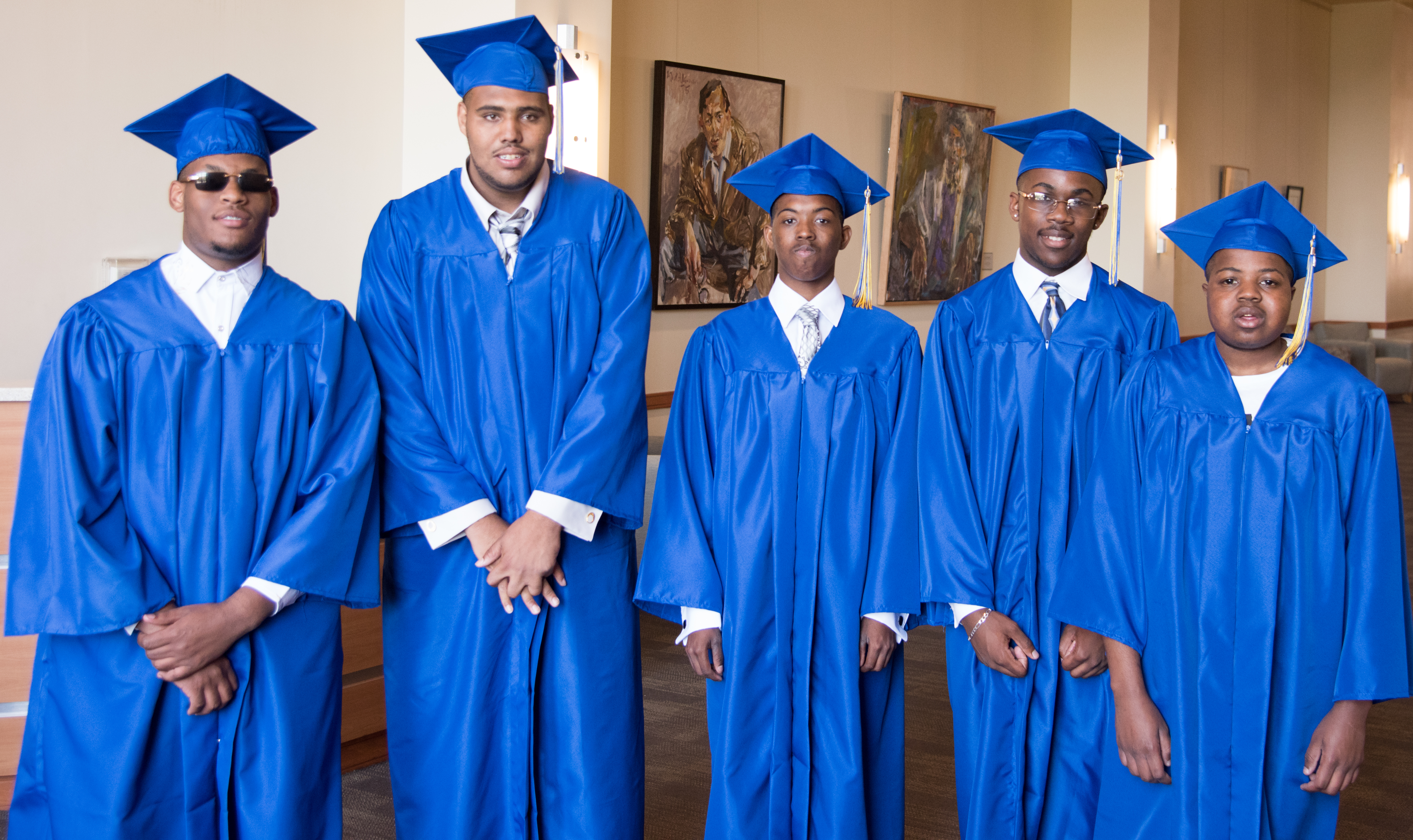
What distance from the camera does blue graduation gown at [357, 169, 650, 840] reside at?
2559mm

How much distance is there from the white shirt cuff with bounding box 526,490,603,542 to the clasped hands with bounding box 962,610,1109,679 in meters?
0.86

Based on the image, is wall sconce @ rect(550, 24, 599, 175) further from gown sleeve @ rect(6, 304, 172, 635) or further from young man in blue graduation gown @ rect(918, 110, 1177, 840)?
gown sleeve @ rect(6, 304, 172, 635)

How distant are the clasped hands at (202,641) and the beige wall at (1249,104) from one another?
430 inches

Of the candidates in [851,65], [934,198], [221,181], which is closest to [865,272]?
[221,181]

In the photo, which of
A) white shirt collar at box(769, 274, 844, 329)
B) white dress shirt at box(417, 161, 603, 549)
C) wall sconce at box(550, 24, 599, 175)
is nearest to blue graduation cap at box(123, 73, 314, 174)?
white dress shirt at box(417, 161, 603, 549)

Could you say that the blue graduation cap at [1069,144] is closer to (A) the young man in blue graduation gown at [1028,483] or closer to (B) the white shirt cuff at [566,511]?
(A) the young man in blue graduation gown at [1028,483]

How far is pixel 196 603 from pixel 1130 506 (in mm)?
1865

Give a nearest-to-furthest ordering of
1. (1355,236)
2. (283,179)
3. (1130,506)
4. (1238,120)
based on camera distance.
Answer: (1130,506), (283,179), (1238,120), (1355,236)

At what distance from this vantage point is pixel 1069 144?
266 centimetres

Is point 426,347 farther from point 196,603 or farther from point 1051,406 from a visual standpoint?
point 1051,406

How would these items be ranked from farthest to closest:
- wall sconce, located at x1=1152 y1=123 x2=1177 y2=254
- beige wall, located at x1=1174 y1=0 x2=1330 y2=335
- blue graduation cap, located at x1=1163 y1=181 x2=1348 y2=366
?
beige wall, located at x1=1174 y1=0 x2=1330 y2=335, wall sconce, located at x1=1152 y1=123 x2=1177 y2=254, blue graduation cap, located at x1=1163 y1=181 x2=1348 y2=366

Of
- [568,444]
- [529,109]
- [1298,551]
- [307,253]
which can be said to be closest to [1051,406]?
[1298,551]

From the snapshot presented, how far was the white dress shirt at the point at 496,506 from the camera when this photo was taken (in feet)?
8.20

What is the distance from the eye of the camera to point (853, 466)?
8.43 feet
